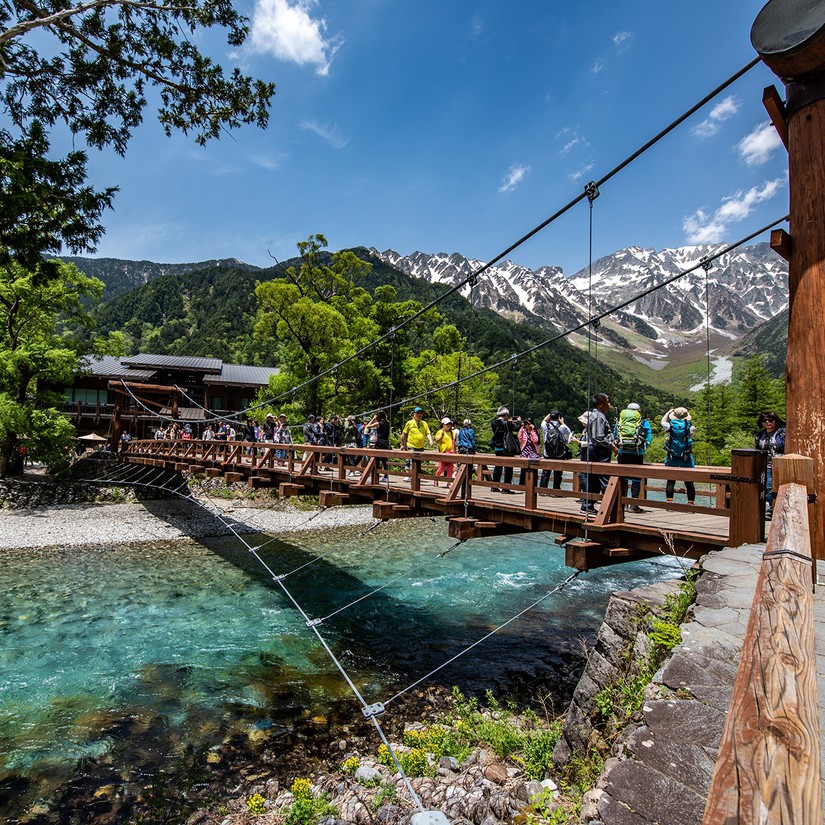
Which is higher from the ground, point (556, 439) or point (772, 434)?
point (772, 434)

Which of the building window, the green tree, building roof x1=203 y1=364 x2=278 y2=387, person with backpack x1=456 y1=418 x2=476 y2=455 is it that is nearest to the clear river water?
person with backpack x1=456 y1=418 x2=476 y2=455

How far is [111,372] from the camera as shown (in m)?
28.6

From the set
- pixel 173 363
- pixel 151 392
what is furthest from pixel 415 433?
pixel 173 363

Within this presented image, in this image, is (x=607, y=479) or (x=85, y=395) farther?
(x=85, y=395)

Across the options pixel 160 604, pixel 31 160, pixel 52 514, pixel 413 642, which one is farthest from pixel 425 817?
pixel 52 514

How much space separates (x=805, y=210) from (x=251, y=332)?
2490 inches

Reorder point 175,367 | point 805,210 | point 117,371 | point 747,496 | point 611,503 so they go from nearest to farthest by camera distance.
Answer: point 805,210 < point 747,496 < point 611,503 < point 117,371 < point 175,367

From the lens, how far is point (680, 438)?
20.2ft

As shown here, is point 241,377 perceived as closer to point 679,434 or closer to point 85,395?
point 85,395

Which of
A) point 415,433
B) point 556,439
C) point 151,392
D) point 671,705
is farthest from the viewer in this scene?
point 151,392

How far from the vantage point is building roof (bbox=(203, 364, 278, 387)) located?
30538mm

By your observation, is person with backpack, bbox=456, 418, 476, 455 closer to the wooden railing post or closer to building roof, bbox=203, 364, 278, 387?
the wooden railing post

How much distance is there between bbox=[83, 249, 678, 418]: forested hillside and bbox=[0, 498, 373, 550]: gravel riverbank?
2512 cm

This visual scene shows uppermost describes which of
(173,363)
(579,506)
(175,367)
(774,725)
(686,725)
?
(173,363)
